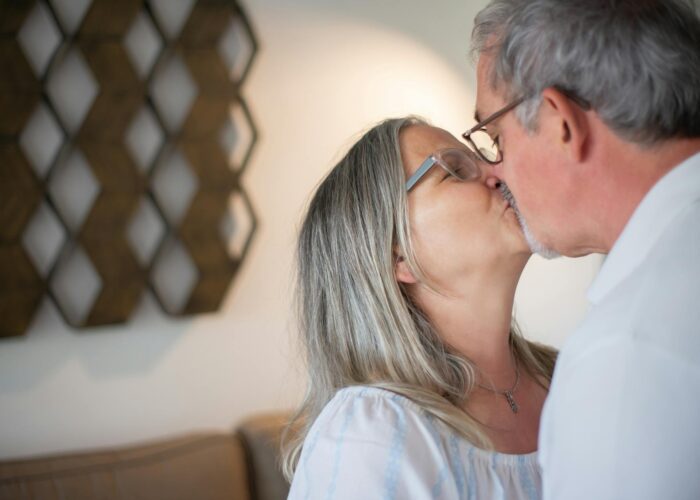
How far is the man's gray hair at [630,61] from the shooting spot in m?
0.87

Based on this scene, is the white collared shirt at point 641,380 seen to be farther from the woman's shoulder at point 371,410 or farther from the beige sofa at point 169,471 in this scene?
the beige sofa at point 169,471

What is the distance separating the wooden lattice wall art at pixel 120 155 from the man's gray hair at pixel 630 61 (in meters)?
1.69

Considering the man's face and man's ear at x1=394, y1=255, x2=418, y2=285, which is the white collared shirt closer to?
the man's face

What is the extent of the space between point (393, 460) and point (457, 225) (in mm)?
408

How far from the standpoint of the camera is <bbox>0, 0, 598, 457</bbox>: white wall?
2332 mm

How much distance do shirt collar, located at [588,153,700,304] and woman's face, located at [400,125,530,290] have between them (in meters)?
0.47

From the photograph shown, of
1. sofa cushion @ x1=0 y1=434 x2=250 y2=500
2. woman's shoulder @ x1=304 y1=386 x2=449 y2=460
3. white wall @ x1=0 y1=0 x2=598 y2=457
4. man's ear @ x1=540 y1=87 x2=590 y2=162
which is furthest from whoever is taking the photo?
white wall @ x1=0 y1=0 x2=598 y2=457

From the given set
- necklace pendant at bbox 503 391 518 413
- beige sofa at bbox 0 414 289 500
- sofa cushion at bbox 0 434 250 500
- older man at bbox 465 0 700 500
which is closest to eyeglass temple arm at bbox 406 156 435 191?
older man at bbox 465 0 700 500

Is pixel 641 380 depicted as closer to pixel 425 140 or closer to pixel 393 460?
pixel 393 460

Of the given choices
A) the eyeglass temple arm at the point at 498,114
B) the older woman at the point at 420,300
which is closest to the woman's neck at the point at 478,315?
the older woman at the point at 420,300

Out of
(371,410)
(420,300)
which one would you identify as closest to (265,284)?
(420,300)

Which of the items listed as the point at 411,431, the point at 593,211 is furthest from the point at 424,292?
the point at 593,211

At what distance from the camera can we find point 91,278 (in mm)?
2373

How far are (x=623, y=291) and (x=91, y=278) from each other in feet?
6.22
